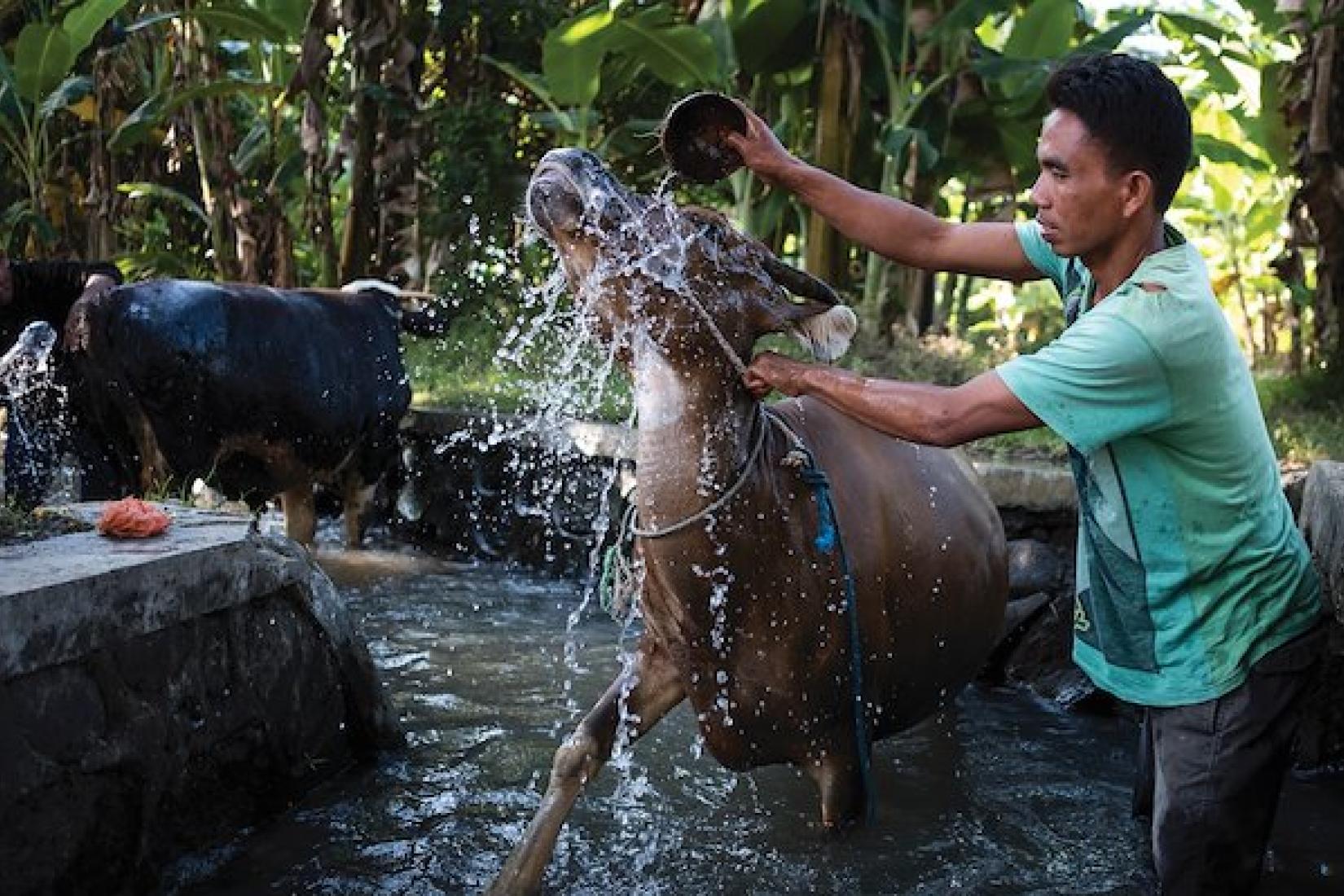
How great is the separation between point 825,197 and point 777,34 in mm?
6672

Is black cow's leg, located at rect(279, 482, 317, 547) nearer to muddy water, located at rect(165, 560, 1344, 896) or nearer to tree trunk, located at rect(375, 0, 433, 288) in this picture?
muddy water, located at rect(165, 560, 1344, 896)

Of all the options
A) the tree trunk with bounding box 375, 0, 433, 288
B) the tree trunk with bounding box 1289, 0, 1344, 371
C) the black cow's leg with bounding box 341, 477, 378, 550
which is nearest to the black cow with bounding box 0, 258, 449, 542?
A: the black cow's leg with bounding box 341, 477, 378, 550

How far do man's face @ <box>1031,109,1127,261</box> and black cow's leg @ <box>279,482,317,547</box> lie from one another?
5.55 m

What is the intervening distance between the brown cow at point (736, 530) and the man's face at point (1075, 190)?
538 millimetres

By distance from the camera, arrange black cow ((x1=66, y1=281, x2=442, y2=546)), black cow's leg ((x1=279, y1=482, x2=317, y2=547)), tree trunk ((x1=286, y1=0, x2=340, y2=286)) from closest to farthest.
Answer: black cow ((x1=66, y1=281, x2=442, y2=546)) → black cow's leg ((x1=279, y1=482, x2=317, y2=547)) → tree trunk ((x1=286, y1=0, x2=340, y2=286))

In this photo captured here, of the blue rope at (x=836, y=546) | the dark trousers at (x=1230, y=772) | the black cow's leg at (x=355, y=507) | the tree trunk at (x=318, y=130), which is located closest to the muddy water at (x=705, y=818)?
the blue rope at (x=836, y=546)

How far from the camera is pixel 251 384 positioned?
682 cm

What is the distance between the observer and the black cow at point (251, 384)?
21.3 ft

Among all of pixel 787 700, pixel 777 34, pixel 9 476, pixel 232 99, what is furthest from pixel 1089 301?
pixel 232 99

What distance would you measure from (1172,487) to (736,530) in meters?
0.94

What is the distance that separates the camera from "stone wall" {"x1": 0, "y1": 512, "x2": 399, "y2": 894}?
304 cm

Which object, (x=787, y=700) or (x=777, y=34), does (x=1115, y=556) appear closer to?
(x=787, y=700)

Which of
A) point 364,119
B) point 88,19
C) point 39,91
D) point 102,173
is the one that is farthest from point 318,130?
point 102,173

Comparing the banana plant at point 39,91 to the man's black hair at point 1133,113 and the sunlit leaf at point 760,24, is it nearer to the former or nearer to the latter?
the sunlit leaf at point 760,24
